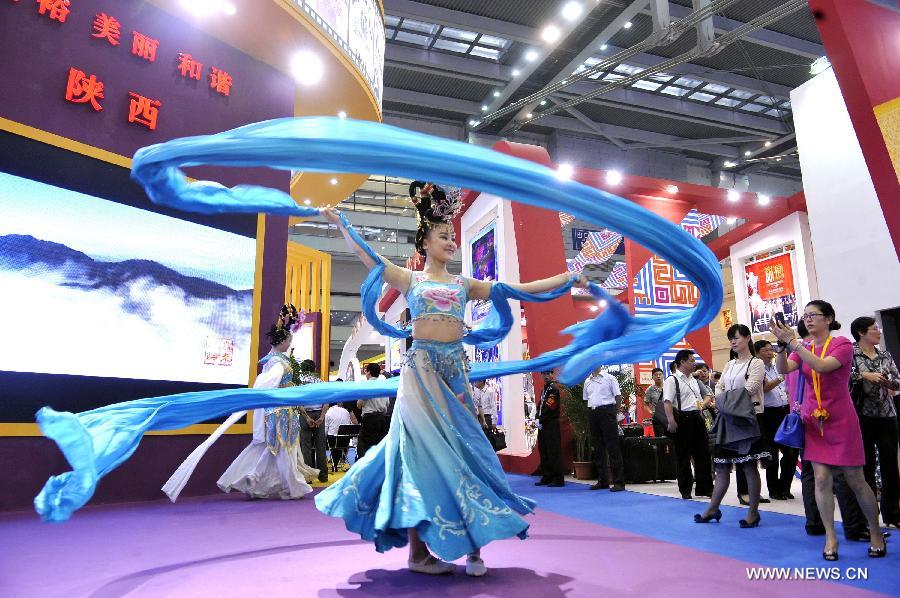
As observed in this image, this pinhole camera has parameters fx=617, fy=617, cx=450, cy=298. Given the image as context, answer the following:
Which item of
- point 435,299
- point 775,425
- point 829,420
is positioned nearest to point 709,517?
point 829,420

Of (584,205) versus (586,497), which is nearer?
(584,205)

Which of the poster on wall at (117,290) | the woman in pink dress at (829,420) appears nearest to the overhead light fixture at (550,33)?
the poster on wall at (117,290)

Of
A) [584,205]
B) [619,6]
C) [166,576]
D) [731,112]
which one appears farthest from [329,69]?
[731,112]

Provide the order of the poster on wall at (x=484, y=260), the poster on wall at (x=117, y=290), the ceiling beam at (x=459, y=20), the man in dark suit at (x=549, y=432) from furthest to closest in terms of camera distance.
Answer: the ceiling beam at (x=459, y=20)
the poster on wall at (x=484, y=260)
the man in dark suit at (x=549, y=432)
the poster on wall at (x=117, y=290)

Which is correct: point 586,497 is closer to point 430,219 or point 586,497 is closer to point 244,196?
point 430,219

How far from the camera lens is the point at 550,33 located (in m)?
11.8

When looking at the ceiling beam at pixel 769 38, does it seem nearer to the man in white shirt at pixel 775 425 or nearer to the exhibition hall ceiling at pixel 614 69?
the exhibition hall ceiling at pixel 614 69

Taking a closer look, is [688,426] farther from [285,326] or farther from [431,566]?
[285,326]

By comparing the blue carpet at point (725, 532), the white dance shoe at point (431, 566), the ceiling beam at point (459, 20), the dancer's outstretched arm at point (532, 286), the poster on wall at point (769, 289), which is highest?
the ceiling beam at point (459, 20)

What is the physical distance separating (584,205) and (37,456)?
5.07m

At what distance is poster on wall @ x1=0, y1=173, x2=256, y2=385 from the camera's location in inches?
205

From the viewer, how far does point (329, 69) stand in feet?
24.3

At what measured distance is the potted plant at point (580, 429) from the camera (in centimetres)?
788

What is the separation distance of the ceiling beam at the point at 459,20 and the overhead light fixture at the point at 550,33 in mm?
556
